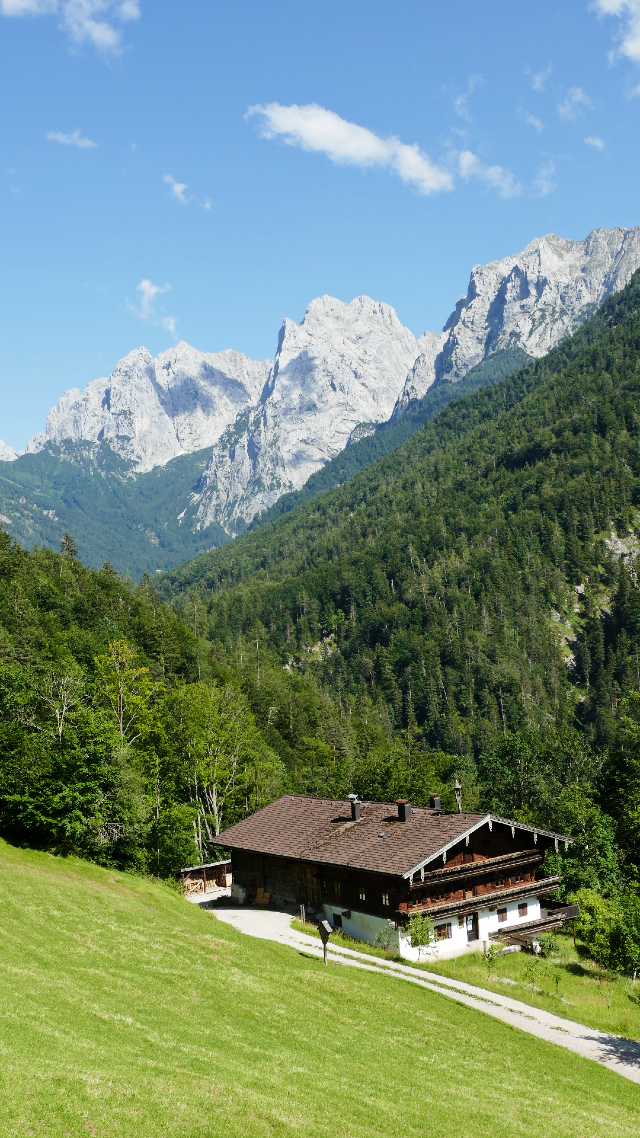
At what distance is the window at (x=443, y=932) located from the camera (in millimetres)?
45678

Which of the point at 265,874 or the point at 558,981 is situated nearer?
the point at 558,981

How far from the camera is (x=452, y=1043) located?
27.1 metres

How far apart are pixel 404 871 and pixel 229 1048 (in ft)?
77.4

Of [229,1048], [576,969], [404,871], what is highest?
[229,1048]

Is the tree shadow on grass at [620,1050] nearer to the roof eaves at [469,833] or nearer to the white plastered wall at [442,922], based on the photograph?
the white plastered wall at [442,922]

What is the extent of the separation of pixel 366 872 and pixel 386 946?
13.0 ft

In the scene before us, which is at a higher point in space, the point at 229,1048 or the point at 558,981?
the point at 229,1048

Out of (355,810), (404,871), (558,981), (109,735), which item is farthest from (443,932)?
(109,735)

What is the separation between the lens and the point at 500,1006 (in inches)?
1369

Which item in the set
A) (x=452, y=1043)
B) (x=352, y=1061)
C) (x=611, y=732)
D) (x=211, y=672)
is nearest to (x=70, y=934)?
(x=352, y=1061)

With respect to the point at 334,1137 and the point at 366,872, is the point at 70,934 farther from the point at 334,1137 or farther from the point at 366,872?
the point at 366,872

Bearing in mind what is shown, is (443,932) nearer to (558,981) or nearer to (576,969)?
(558,981)

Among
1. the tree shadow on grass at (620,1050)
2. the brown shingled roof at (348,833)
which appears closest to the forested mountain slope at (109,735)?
the brown shingled roof at (348,833)

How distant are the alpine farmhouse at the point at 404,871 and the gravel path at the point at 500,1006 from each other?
3.90m
